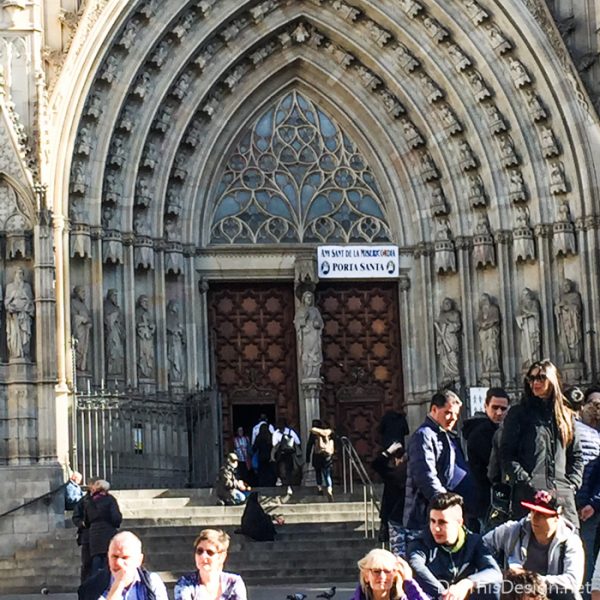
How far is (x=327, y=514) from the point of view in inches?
924

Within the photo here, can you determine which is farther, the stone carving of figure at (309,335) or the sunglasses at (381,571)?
the stone carving of figure at (309,335)

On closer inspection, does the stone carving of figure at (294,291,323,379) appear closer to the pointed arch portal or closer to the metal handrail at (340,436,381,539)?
the pointed arch portal

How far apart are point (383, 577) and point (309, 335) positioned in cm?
1913

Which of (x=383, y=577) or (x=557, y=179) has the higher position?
(x=557, y=179)

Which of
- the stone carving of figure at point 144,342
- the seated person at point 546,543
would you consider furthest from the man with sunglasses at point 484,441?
the stone carving of figure at point 144,342

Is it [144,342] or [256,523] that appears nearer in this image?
[256,523]

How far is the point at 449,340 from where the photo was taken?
28.4 meters

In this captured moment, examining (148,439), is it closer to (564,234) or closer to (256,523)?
(256,523)

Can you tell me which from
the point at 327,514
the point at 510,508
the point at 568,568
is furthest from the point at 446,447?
the point at 327,514

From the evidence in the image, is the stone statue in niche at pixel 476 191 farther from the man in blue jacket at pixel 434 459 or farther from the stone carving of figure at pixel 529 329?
the man in blue jacket at pixel 434 459

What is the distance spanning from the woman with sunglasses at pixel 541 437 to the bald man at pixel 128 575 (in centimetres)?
316

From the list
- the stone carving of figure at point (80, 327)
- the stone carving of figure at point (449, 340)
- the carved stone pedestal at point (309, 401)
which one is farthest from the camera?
the carved stone pedestal at point (309, 401)

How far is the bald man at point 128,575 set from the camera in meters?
10.0

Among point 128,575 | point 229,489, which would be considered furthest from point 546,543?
point 229,489
